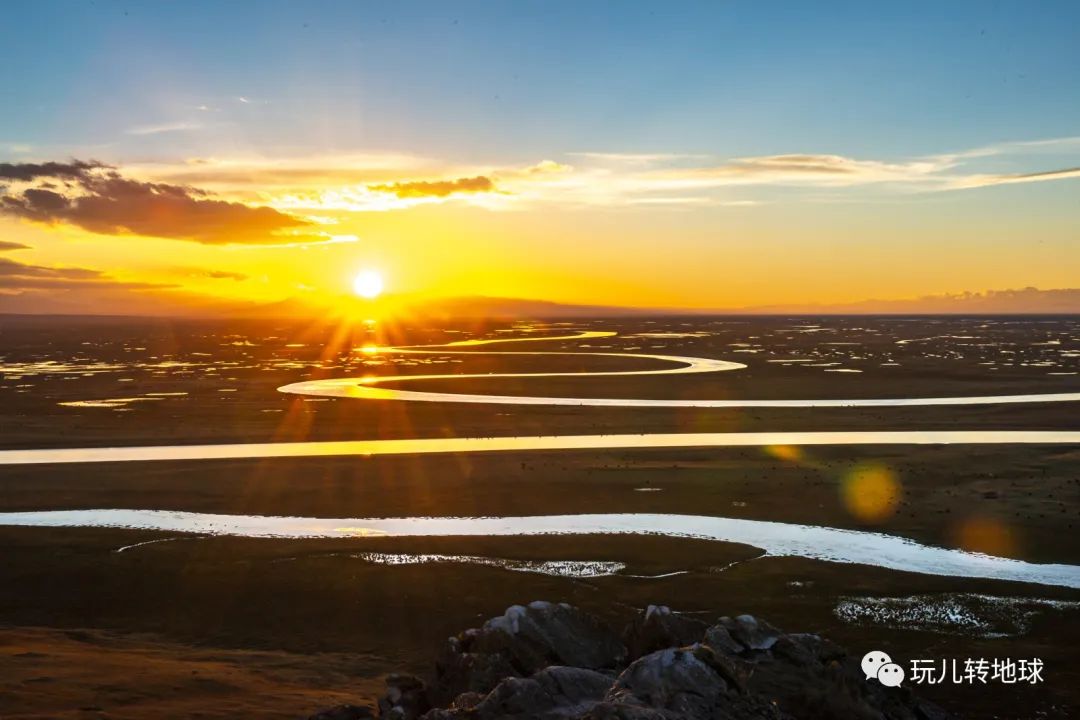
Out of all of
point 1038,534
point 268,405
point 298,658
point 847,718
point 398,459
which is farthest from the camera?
point 268,405

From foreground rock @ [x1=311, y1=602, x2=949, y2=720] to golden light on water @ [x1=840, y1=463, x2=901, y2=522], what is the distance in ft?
48.6

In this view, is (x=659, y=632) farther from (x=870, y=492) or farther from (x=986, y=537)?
(x=870, y=492)

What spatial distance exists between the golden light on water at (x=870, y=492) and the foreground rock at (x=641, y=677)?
1482 cm

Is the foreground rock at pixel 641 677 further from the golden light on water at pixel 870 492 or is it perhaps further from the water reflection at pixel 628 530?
the golden light on water at pixel 870 492

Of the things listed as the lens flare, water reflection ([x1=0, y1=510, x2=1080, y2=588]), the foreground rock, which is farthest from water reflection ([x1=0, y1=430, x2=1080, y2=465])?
the foreground rock

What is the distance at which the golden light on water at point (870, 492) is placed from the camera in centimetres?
2732

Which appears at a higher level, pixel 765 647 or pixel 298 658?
pixel 765 647

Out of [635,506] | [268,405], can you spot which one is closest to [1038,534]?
[635,506]

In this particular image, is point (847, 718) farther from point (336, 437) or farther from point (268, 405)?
point (268, 405)

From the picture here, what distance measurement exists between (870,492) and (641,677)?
2110cm

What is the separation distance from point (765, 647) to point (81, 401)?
5516 centimetres

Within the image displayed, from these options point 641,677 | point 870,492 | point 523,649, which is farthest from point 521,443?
point 641,677

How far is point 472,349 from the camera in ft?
385

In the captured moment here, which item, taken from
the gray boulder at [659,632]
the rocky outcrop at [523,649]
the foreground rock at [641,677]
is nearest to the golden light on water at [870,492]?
the gray boulder at [659,632]
